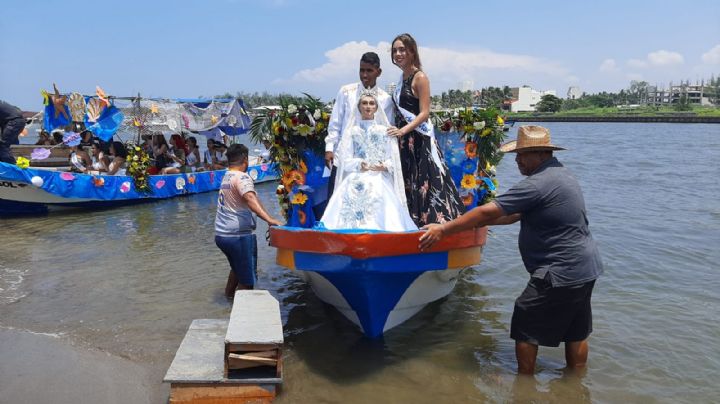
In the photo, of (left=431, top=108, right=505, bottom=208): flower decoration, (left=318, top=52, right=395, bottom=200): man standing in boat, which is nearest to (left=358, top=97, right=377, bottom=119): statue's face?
(left=318, top=52, right=395, bottom=200): man standing in boat

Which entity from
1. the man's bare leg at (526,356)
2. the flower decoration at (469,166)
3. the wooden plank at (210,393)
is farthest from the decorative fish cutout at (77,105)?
the man's bare leg at (526,356)

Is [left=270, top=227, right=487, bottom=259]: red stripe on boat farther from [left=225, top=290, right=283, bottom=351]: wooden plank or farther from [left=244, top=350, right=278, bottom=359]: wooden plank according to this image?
[left=244, top=350, right=278, bottom=359]: wooden plank

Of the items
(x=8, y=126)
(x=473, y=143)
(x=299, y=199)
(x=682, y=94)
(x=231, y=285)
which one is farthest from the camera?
(x=682, y=94)

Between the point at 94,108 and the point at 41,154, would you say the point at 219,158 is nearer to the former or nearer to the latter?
the point at 94,108

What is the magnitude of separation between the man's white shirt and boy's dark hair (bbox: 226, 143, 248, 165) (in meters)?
0.89

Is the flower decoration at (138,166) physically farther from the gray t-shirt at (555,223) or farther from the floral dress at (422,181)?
the gray t-shirt at (555,223)

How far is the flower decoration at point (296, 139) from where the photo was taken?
700 centimetres

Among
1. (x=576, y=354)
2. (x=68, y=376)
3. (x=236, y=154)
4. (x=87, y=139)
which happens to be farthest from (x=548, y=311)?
(x=87, y=139)

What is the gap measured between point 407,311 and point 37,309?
438 centimetres

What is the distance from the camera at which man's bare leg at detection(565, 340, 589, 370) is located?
5320mm

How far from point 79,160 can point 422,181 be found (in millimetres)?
11342

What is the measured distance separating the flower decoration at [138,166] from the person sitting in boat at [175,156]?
1.24m

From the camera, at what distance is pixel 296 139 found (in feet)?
23.3

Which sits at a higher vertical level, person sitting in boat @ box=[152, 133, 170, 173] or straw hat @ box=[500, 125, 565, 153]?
straw hat @ box=[500, 125, 565, 153]
